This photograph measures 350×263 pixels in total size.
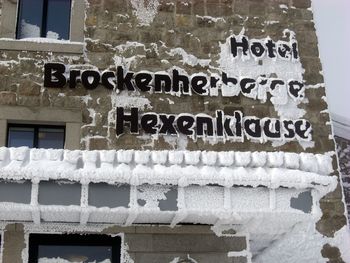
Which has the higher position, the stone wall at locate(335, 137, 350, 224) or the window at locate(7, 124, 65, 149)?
the stone wall at locate(335, 137, 350, 224)

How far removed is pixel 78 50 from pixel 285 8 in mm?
3354

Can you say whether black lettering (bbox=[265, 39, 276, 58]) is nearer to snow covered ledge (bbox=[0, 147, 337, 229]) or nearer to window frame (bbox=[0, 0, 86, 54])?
window frame (bbox=[0, 0, 86, 54])

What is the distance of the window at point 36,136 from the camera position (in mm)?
8828

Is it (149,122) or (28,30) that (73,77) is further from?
(149,122)

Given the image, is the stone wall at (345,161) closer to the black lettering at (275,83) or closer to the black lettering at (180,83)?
the black lettering at (275,83)

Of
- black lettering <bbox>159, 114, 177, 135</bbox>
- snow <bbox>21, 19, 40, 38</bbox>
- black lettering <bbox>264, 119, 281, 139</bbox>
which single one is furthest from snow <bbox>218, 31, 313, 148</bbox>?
snow <bbox>21, 19, 40, 38</bbox>

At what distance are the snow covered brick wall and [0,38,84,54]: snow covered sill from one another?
0.01 m

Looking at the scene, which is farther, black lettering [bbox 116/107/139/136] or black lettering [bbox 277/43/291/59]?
black lettering [bbox 277/43/291/59]

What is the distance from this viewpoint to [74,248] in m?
7.05

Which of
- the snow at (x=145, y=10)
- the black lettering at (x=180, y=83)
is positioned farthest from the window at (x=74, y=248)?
the snow at (x=145, y=10)

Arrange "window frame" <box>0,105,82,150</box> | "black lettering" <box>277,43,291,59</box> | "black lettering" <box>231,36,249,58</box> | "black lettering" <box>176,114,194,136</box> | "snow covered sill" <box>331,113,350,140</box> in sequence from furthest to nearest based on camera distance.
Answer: "snow covered sill" <box>331,113,350,140</box>, "black lettering" <box>277,43,291,59</box>, "black lettering" <box>231,36,249,58</box>, "black lettering" <box>176,114,194,136</box>, "window frame" <box>0,105,82,150</box>

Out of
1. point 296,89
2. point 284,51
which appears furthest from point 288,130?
point 284,51

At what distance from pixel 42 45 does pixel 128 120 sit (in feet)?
5.51

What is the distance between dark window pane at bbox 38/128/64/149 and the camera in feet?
29.1
